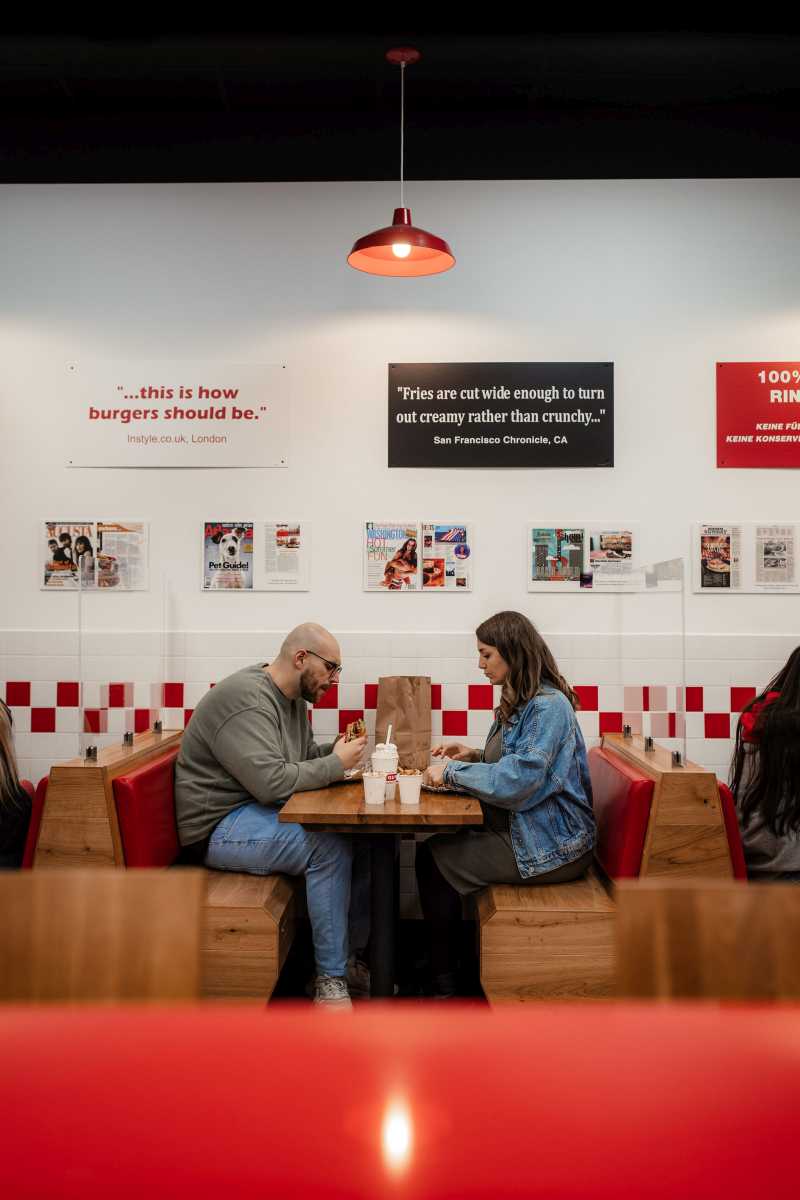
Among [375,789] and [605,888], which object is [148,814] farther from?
[605,888]

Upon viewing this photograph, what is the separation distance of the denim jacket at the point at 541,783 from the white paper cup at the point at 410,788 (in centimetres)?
21

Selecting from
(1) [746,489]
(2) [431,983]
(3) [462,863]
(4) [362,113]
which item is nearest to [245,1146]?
(3) [462,863]

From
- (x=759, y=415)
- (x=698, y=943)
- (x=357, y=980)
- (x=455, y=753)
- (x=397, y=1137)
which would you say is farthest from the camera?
(x=759, y=415)

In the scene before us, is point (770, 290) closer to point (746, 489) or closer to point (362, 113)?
point (746, 489)

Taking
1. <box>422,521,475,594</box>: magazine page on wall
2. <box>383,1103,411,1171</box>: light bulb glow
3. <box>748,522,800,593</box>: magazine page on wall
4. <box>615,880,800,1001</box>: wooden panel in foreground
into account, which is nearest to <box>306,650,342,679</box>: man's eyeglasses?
<box>422,521,475,594</box>: magazine page on wall

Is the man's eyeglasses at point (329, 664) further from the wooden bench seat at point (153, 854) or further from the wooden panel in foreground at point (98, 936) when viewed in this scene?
the wooden panel in foreground at point (98, 936)

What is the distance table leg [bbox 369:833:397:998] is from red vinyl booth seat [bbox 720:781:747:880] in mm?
1160

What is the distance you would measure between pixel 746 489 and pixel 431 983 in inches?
99.1

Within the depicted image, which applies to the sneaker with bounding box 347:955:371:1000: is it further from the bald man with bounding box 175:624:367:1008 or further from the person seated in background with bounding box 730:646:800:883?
the person seated in background with bounding box 730:646:800:883

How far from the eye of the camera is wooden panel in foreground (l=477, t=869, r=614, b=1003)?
2.91m

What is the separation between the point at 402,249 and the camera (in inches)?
130

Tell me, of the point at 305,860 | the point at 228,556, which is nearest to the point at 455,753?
the point at 305,860

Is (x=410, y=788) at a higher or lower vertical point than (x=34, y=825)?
higher

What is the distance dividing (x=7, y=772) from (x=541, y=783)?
6.00ft
